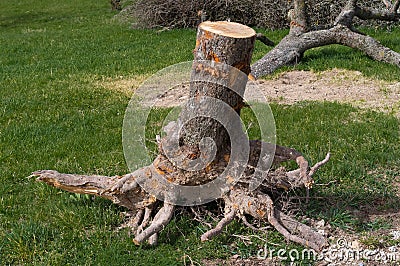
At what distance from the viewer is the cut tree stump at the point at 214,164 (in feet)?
13.6

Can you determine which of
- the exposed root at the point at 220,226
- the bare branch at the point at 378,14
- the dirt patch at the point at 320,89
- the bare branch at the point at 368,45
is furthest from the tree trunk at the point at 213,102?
the bare branch at the point at 378,14

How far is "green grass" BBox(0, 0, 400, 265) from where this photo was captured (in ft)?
13.6

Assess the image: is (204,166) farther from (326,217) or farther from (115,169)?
(115,169)

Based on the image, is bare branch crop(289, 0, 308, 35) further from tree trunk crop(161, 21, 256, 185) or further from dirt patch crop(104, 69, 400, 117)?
tree trunk crop(161, 21, 256, 185)

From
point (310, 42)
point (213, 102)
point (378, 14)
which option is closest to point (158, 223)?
point (213, 102)

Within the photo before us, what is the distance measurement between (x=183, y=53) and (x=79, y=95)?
3173mm

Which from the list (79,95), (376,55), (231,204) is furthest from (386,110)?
(79,95)

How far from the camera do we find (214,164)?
4.37 meters

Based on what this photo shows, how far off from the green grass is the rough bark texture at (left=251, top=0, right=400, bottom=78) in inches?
8.8

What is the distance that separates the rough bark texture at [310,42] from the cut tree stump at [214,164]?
452 cm

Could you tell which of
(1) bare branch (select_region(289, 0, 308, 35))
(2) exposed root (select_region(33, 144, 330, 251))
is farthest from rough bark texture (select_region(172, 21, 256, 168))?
(1) bare branch (select_region(289, 0, 308, 35))

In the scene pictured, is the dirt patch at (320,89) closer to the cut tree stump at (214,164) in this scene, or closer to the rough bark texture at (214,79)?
the cut tree stump at (214,164)

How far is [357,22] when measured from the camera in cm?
1318

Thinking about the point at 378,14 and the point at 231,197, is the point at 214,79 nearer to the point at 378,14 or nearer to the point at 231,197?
the point at 231,197
